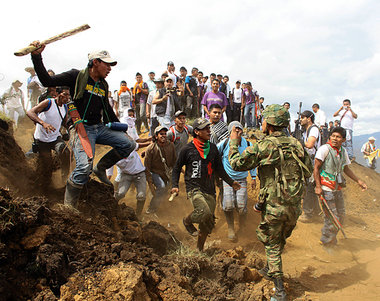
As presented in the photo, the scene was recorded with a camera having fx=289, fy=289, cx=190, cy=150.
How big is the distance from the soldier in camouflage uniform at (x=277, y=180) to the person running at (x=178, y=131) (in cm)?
310

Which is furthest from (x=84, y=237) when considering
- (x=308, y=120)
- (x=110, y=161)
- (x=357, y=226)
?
(x=357, y=226)

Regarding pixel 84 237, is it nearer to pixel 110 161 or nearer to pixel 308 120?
pixel 110 161

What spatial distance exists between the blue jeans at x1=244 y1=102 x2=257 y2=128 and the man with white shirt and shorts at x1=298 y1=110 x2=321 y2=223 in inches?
185

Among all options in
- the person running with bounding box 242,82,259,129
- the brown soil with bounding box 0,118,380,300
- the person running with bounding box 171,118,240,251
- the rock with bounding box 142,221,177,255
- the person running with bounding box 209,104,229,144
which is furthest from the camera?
the person running with bounding box 242,82,259,129

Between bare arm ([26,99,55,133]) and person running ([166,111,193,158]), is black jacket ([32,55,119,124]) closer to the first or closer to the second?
bare arm ([26,99,55,133])

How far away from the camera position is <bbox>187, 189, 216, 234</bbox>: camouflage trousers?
4547mm

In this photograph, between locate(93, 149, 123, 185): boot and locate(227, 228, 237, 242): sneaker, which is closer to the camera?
locate(93, 149, 123, 185): boot

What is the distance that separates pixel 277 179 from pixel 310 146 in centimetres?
364

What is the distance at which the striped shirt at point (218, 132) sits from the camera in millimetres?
6613

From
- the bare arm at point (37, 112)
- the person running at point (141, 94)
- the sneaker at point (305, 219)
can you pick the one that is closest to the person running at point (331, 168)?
the sneaker at point (305, 219)

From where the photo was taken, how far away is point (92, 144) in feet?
13.4

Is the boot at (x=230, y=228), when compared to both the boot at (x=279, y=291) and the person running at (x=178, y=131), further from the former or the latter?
the boot at (x=279, y=291)

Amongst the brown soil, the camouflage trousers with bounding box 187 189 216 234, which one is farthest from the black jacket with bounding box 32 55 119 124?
the camouflage trousers with bounding box 187 189 216 234

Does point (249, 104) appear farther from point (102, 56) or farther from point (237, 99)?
point (102, 56)
